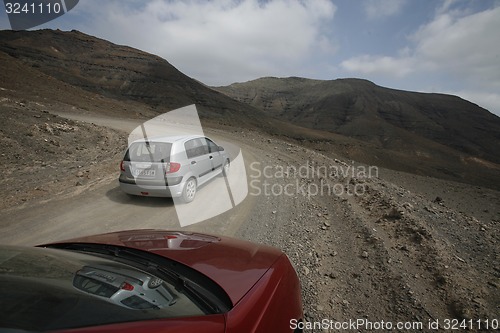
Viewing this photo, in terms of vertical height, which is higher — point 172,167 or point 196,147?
point 196,147

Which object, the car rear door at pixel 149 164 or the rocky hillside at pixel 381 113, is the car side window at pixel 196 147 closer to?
the car rear door at pixel 149 164

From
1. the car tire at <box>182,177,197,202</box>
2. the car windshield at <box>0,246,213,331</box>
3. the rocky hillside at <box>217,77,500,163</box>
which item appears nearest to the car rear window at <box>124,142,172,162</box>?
the car tire at <box>182,177,197,202</box>

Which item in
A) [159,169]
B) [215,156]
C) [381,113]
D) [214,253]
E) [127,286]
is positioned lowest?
[159,169]

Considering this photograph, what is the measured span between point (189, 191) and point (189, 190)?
0.08 feet

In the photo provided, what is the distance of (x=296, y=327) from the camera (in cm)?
237

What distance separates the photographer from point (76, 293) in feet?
4.80

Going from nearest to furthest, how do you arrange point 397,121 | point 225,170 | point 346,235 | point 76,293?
point 76,293, point 346,235, point 225,170, point 397,121

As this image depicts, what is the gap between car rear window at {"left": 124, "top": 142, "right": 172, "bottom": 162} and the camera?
6.72 meters

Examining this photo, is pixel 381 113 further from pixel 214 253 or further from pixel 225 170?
pixel 214 253

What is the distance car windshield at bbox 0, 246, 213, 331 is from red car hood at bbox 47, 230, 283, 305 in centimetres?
32

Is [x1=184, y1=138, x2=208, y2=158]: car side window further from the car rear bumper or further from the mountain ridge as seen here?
the mountain ridge

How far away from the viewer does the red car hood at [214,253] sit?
6.80 ft

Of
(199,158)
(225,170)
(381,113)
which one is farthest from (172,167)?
(381,113)

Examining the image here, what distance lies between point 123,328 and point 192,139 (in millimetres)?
6636
